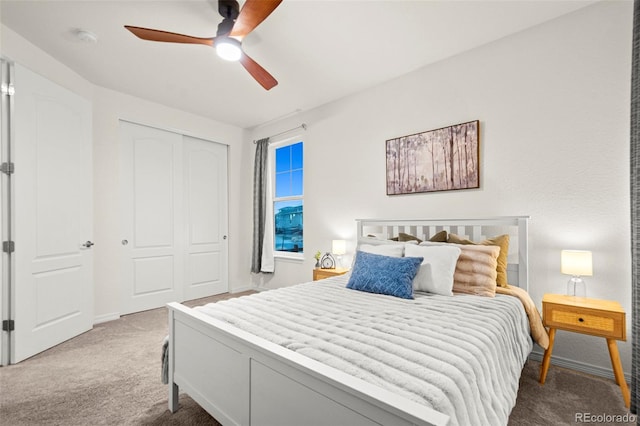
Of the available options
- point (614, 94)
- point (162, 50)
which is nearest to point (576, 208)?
point (614, 94)

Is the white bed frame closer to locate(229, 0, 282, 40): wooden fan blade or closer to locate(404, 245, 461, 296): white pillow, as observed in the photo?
locate(404, 245, 461, 296): white pillow

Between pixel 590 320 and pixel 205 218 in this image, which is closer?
pixel 590 320

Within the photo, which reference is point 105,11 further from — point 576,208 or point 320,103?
point 576,208

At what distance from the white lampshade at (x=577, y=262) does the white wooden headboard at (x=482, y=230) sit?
285 millimetres

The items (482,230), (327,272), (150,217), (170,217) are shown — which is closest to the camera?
(482,230)

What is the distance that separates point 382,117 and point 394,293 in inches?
85.0

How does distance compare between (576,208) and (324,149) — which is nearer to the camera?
(576,208)

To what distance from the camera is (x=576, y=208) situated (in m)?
2.31

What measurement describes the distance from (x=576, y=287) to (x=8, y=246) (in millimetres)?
4510

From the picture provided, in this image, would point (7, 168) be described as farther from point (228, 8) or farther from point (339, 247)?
point (339, 247)

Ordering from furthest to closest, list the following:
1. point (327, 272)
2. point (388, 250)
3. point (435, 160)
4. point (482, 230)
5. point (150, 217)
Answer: point (150, 217) < point (327, 272) < point (435, 160) < point (482, 230) < point (388, 250)

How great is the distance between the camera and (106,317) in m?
3.51

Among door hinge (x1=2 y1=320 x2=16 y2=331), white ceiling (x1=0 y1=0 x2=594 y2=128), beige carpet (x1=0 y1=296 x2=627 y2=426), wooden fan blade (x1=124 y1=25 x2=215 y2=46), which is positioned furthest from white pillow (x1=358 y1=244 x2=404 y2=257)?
door hinge (x1=2 y1=320 x2=16 y2=331)

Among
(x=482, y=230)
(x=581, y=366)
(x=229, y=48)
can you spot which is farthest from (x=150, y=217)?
(x=581, y=366)
